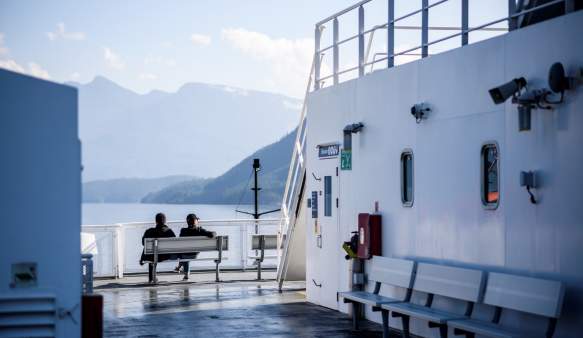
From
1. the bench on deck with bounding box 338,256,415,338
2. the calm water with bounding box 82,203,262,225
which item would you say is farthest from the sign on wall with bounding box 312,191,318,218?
the calm water with bounding box 82,203,262,225

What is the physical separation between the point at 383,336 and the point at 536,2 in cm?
444

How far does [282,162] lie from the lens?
10769 cm

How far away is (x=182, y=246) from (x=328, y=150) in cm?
470

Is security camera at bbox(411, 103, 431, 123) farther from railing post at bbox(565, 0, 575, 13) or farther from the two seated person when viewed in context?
the two seated person

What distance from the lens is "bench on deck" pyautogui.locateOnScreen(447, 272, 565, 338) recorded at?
27.0 feet

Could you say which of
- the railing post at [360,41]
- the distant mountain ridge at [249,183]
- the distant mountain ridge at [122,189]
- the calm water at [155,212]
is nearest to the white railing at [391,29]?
the railing post at [360,41]

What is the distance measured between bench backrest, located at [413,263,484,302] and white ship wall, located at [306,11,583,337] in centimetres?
24

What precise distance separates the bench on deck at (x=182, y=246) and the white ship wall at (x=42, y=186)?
36.6 feet

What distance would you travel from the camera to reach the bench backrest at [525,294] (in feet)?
26.9

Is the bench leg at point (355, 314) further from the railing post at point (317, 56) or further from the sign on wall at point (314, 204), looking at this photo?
the railing post at point (317, 56)

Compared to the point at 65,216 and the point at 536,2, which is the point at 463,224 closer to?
the point at 536,2

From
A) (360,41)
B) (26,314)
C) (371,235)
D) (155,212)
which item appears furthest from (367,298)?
(155,212)

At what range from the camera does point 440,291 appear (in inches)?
407

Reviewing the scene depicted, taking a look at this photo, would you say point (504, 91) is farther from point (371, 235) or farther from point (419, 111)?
point (371, 235)
